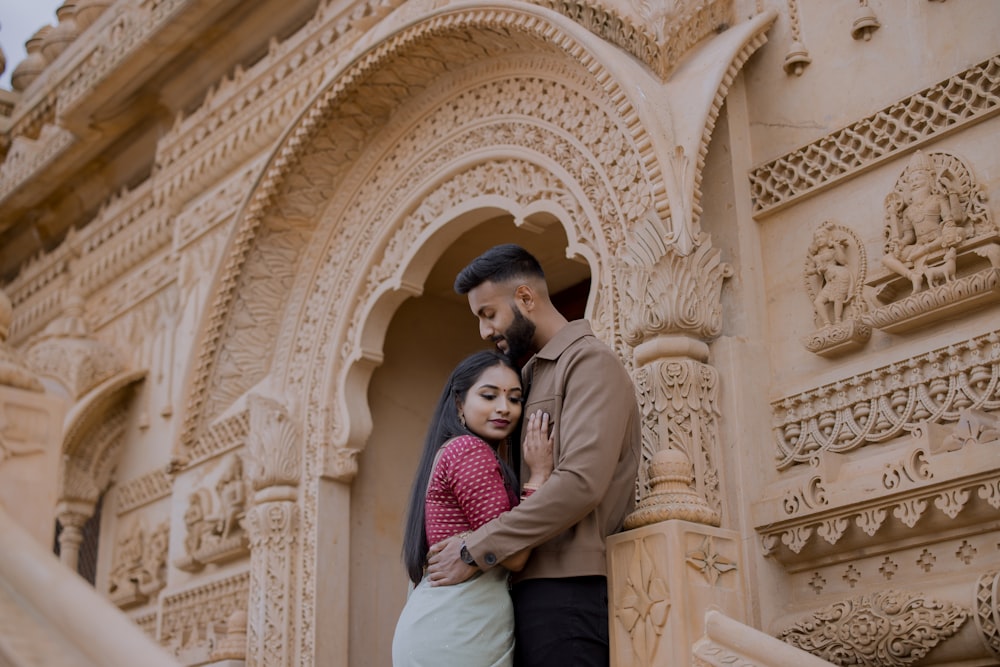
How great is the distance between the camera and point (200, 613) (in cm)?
693

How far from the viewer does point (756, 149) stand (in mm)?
4750

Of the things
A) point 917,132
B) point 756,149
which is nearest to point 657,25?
point 756,149

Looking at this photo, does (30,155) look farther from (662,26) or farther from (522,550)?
(522,550)

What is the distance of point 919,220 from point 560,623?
1.84 m

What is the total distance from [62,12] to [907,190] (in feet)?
29.8

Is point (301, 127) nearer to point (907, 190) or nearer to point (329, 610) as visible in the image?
point (329, 610)

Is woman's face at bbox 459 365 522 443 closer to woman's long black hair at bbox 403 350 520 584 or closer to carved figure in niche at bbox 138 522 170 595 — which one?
woman's long black hair at bbox 403 350 520 584

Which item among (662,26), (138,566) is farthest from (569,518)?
(138,566)

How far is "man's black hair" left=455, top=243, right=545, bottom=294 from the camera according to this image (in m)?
3.70

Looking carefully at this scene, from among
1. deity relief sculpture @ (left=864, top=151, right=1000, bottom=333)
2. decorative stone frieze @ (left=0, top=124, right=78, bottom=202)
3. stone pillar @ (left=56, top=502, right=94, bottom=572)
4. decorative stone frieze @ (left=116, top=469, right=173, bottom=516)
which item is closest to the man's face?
deity relief sculpture @ (left=864, top=151, right=1000, bottom=333)

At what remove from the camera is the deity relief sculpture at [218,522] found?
6641mm

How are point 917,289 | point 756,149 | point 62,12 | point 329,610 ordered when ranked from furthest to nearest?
point 62,12, point 329,610, point 756,149, point 917,289

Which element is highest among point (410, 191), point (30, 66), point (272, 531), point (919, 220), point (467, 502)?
point (30, 66)

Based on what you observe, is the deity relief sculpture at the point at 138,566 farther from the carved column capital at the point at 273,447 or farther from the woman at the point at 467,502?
the woman at the point at 467,502
